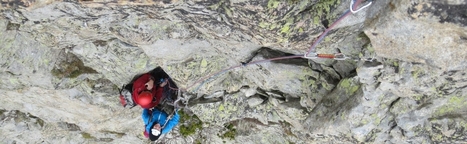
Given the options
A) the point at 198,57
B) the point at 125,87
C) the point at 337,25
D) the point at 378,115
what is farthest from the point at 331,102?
the point at 125,87

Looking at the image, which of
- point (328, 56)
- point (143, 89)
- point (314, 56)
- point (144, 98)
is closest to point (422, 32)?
point (328, 56)

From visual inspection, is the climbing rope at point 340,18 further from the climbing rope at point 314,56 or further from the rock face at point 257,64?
the rock face at point 257,64

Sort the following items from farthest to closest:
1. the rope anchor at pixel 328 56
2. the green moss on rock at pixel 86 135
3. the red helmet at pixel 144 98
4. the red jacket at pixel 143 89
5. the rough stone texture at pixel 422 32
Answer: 1. the green moss on rock at pixel 86 135
2. the red jacket at pixel 143 89
3. the red helmet at pixel 144 98
4. the rope anchor at pixel 328 56
5. the rough stone texture at pixel 422 32

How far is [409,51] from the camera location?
613cm

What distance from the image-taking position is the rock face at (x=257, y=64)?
6.18 meters

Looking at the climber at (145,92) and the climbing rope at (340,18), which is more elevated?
the climbing rope at (340,18)

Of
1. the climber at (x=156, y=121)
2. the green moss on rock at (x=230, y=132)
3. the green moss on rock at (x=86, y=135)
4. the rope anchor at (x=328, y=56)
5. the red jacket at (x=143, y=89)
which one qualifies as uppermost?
the rope anchor at (x=328, y=56)

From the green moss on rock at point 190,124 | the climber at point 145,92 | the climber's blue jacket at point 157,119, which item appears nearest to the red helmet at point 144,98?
the climber at point 145,92

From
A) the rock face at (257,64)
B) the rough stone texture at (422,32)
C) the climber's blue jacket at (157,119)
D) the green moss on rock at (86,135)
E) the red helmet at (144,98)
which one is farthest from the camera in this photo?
the green moss on rock at (86,135)

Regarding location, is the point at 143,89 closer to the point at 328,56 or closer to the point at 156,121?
the point at 156,121

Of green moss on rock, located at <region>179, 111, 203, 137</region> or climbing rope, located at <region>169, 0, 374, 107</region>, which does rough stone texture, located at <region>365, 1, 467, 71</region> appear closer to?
climbing rope, located at <region>169, 0, 374, 107</region>

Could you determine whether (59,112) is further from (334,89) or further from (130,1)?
(334,89)

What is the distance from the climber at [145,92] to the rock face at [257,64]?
368 millimetres

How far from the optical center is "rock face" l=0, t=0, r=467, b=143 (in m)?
6.18
